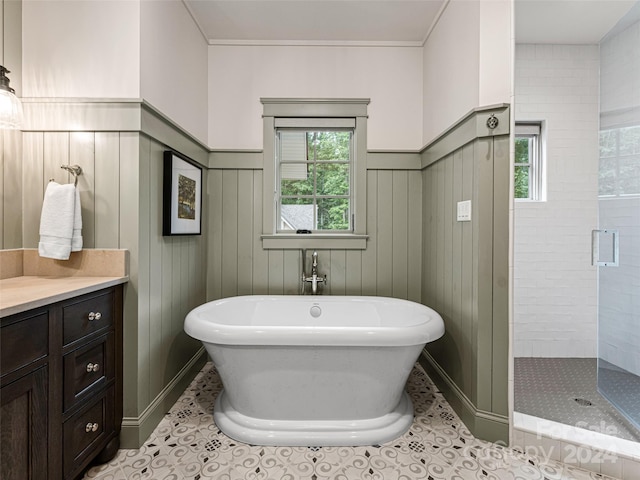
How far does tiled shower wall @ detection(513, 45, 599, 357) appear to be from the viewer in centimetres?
238

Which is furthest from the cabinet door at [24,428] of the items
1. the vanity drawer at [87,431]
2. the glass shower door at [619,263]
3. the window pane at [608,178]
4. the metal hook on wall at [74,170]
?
the window pane at [608,178]

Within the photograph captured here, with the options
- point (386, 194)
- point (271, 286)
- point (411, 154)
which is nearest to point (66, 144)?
point (271, 286)

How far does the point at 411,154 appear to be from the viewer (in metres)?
2.52

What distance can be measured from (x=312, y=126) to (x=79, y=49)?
5.01ft

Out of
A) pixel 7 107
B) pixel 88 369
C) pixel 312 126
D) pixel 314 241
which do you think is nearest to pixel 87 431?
pixel 88 369

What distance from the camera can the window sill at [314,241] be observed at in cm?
250

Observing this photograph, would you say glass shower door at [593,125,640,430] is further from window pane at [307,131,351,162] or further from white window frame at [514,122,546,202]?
window pane at [307,131,351,162]

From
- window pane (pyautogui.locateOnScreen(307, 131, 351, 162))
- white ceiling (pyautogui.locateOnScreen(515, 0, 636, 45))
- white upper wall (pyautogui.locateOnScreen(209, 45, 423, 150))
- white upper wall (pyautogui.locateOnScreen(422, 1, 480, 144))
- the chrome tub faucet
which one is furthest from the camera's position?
window pane (pyautogui.locateOnScreen(307, 131, 351, 162))

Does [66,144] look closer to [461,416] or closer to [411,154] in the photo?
[411,154]

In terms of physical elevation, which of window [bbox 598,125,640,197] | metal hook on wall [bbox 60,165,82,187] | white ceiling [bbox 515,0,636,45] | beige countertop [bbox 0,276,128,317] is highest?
white ceiling [bbox 515,0,636,45]

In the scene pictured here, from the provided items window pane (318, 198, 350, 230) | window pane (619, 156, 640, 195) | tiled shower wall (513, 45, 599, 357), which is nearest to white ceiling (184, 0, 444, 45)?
tiled shower wall (513, 45, 599, 357)

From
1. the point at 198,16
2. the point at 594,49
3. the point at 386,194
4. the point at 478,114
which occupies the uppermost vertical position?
the point at 198,16

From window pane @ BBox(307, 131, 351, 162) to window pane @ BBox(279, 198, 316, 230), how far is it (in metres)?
0.40

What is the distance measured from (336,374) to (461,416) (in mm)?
826
